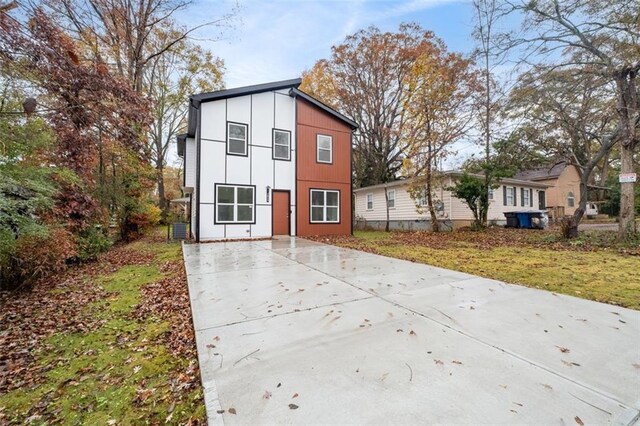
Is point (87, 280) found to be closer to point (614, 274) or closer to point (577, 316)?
point (577, 316)

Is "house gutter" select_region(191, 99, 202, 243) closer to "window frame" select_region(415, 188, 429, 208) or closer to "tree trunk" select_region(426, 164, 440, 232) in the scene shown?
"tree trunk" select_region(426, 164, 440, 232)

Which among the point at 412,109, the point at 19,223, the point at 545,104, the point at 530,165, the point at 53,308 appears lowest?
the point at 53,308

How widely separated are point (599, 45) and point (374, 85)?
1416 cm

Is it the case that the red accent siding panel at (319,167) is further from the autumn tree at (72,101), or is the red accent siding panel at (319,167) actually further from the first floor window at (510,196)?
the first floor window at (510,196)

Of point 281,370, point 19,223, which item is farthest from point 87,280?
point 281,370

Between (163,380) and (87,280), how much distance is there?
542 centimetres

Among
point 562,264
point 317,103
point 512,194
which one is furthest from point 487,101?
point 562,264

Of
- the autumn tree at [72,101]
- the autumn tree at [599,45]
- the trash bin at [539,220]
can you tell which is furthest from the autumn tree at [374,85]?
the autumn tree at [72,101]

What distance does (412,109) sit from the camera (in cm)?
1431

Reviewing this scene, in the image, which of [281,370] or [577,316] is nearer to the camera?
[281,370]

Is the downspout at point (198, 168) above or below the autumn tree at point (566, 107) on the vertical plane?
below

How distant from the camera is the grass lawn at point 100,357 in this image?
215 centimetres

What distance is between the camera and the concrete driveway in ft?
6.43

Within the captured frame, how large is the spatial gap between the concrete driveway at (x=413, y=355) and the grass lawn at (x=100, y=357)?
0.89ft
